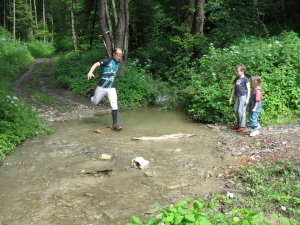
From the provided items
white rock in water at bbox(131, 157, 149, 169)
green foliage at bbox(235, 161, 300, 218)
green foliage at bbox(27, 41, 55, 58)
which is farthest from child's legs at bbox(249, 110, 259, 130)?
green foliage at bbox(27, 41, 55, 58)

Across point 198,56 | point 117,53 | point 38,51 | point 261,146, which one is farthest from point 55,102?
point 38,51

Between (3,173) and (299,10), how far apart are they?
19.1 meters

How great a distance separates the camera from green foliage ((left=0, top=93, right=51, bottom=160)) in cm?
591

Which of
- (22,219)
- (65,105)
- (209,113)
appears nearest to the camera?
(22,219)

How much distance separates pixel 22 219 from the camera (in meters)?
3.31

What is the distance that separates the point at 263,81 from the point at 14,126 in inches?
293

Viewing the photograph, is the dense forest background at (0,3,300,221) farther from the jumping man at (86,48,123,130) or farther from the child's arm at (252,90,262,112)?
the jumping man at (86,48,123,130)

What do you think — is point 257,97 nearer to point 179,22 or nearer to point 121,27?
point 121,27

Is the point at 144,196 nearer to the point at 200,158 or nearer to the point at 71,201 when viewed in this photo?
the point at 71,201

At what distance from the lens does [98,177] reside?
4.61 m

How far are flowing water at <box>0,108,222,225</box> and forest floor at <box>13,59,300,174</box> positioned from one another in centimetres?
37

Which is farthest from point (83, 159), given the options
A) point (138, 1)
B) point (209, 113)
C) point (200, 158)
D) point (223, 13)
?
point (138, 1)

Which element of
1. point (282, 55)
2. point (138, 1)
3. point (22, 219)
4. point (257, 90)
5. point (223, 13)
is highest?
point (138, 1)

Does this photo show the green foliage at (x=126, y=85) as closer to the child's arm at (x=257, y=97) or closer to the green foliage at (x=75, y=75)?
the green foliage at (x=75, y=75)
